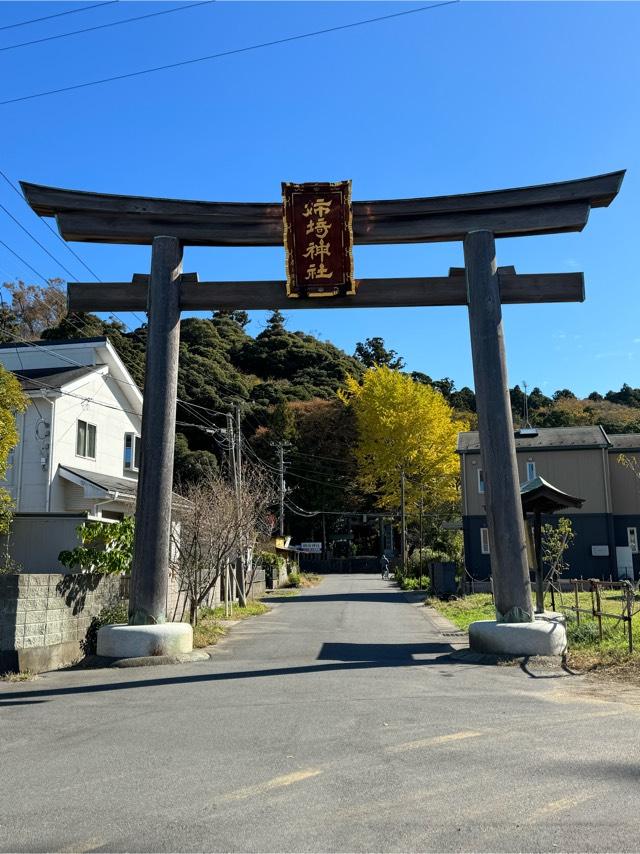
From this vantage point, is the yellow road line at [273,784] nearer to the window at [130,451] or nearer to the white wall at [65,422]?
the white wall at [65,422]

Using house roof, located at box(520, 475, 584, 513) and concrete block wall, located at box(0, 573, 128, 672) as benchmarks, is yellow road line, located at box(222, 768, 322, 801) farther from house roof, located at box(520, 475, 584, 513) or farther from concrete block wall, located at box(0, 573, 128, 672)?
house roof, located at box(520, 475, 584, 513)

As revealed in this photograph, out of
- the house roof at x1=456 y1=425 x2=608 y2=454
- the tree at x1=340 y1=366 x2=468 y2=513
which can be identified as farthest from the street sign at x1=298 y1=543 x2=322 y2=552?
the house roof at x1=456 y1=425 x2=608 y2=454

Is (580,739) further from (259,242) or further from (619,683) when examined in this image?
(259,242)

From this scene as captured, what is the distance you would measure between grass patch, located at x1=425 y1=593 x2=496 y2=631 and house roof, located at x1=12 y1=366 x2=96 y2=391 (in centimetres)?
1311

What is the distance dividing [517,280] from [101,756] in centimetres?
973

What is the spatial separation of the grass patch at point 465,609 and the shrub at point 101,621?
314 inches

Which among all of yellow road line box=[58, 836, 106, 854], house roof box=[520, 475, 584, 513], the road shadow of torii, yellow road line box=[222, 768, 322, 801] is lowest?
yellow road line box=[58, 836, 106, 854]

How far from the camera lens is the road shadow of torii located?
904 centimetres

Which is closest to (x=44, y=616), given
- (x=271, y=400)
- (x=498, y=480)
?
(x=498, y=480)

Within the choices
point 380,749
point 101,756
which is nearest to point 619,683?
point 380,749

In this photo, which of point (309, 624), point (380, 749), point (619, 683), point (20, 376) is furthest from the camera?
point (20, 376)

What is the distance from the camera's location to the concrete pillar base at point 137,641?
1107 centimetres

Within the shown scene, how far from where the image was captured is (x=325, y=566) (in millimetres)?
63594

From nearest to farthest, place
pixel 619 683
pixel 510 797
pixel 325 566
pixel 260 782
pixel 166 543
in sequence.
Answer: pixel 510 797
pixel 260 782
pixel 619 683
pixel 166 543
pixel 325 566
